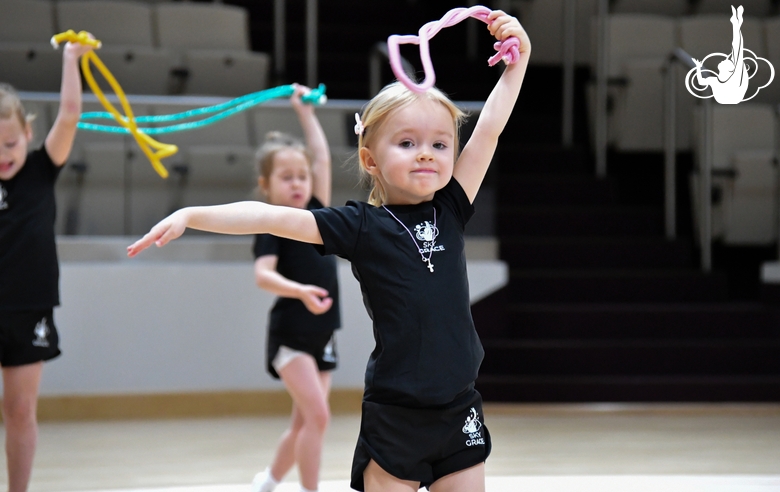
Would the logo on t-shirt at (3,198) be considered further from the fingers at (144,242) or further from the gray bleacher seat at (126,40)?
the gray bleacher seat at (126,40)

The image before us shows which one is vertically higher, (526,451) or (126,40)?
(126,40)

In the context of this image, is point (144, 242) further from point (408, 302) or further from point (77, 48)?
point (77, 48)

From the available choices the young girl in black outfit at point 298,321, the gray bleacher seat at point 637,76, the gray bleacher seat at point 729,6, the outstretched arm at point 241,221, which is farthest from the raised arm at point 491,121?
the gray bleacher seat at point 729,6

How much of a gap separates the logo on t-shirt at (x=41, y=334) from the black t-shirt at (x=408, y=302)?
3.60ft

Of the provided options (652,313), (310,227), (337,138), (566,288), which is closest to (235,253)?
(337,138)

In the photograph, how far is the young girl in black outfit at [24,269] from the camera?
2395 millimetres

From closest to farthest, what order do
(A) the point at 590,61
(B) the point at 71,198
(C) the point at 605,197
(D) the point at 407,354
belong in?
(D) the point at 407,354
(B) the point at 71,198
(C) the point at 605,197
(A) the point at 590,61

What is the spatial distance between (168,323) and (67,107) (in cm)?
206

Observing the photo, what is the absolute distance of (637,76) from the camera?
17.5 ft

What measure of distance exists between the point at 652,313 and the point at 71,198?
9.62 feet

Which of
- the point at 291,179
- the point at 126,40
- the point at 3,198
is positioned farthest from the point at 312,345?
the point at 126,40

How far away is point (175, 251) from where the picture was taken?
440cm

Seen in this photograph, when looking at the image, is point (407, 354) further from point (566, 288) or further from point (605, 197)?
point (605, 197)

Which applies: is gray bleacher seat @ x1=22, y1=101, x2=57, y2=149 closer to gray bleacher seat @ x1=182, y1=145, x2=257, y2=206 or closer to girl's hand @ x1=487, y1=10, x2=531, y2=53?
gray bleacher seat @ x1=182, y1=145, x2=257, y2=206
